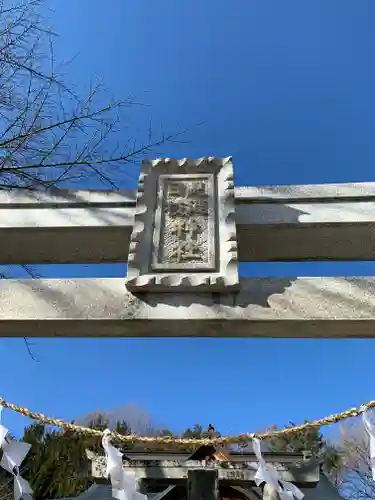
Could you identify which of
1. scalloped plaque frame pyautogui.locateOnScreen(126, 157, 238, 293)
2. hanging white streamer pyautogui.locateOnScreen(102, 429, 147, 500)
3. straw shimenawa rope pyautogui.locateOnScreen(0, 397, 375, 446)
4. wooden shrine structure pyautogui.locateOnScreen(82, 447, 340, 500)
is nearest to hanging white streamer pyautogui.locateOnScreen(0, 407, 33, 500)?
straw shimenawa rope pyautogui.locateOnScreen(0, 397, 375, 446)

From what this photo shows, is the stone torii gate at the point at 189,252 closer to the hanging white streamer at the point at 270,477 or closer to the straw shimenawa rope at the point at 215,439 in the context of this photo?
the straw shimenawa rope at the point at 215,439

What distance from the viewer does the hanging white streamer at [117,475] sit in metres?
2.47

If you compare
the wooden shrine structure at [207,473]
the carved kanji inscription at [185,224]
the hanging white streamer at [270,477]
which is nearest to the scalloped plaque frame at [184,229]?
the carved kanji inscription at [185,224]

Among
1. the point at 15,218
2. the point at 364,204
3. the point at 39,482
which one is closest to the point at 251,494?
the point at 364,204

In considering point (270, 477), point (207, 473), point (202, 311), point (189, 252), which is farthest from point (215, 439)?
point (207, 473)

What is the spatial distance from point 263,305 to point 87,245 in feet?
4.46

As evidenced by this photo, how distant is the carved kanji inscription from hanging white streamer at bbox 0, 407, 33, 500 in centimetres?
127

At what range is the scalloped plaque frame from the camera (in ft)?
8.63

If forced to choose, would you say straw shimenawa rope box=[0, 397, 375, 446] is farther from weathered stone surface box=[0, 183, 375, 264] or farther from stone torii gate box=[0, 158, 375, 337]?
weathered stone surface box=[0, 183, 375, 264]

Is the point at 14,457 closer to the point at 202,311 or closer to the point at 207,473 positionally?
the point at 202,311

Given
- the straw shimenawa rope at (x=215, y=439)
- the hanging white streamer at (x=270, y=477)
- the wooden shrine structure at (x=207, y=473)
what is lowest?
the wooden shrine structure at (x=207, y=473)

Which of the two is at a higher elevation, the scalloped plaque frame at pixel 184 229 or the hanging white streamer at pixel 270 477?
the scalloped plaque frame at pixel 184 229

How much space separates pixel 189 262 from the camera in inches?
109

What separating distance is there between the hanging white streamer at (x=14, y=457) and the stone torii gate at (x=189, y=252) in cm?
60
